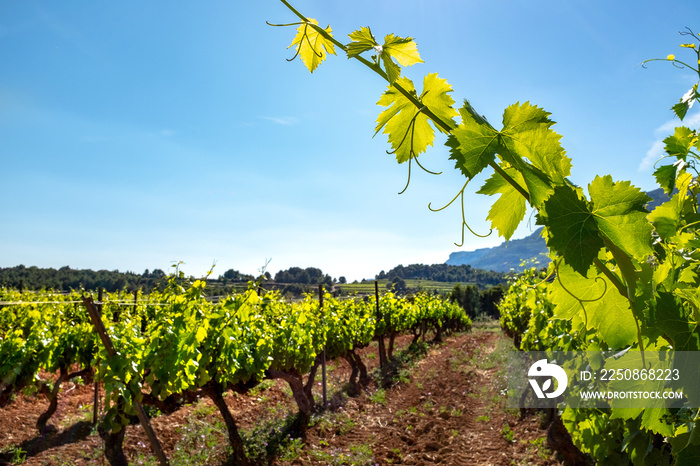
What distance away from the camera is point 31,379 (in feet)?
21.2

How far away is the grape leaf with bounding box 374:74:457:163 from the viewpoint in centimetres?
80

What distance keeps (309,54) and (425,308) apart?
1697cm

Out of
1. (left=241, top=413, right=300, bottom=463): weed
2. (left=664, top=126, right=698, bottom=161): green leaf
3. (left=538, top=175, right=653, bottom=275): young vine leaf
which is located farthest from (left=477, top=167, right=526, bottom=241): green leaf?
(left=241, top=413, right=300, bottom=463): weed

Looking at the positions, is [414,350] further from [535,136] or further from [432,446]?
[535,136]

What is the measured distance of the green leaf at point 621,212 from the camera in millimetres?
659

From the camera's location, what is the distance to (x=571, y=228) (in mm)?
651

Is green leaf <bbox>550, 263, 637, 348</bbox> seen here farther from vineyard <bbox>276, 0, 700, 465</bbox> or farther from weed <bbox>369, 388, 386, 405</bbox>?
weed <bbox>369, 388, 386, 405</bbox>

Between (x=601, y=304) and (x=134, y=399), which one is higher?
(x=601, y=304)

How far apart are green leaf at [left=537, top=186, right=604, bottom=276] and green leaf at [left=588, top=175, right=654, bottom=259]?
1.2 inches

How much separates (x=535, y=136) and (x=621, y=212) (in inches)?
7.0

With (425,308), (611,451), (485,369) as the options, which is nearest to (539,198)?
(611,451)

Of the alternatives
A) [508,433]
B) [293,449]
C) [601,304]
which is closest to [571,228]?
[601,304]

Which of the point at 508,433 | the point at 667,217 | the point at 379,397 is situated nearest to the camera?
the point at 667,217

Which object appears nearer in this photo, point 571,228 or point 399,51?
point 571,228
